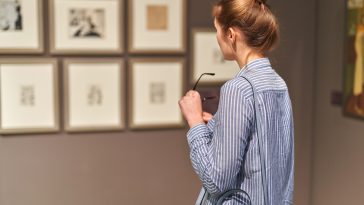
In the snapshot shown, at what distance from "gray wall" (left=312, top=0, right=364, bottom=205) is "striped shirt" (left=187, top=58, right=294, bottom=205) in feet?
4.72

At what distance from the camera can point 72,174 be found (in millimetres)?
2693

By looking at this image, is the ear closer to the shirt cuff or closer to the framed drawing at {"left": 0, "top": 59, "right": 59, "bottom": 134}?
the shirt cuff

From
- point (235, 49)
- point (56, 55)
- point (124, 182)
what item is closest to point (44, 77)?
point (56, 55)

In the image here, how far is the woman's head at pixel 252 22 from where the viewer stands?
4.17 feet

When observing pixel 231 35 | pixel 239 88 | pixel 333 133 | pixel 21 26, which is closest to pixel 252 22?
pixel 231 35

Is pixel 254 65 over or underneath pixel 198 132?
over

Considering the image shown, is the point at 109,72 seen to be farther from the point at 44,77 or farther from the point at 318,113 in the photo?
the point at 318,113

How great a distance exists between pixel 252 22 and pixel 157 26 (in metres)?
1.47

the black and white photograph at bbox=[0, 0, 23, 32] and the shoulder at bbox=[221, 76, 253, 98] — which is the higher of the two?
the black and white photograph at bbox=[0, 0, 23, 32]

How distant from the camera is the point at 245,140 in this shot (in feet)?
4.02

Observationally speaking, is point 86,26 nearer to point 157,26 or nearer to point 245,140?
point 157,26

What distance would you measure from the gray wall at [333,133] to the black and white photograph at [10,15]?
1753 mm

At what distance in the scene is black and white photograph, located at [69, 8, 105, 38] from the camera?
2.58 m

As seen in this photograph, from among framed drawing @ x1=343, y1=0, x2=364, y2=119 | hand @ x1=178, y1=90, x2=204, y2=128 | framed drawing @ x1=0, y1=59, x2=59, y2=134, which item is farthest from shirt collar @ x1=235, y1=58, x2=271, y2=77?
framed drawing @ x1=0, y1=59, x2=59, y2=134
